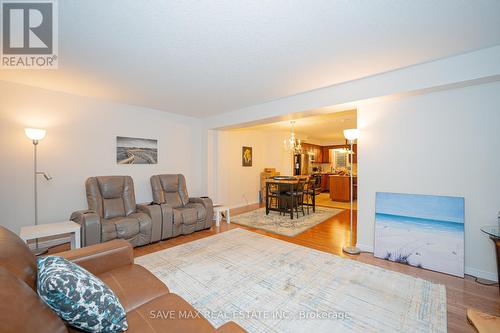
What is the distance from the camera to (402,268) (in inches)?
107

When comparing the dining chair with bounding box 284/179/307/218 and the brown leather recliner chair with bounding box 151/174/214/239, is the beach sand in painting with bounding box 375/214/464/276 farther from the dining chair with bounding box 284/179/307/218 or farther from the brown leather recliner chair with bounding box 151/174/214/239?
the brown leather recliner chair with bounding box 151/174/214/239

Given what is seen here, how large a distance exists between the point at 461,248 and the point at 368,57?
2.53m

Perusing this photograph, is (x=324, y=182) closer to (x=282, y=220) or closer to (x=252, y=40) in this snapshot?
(x=282, y=220)

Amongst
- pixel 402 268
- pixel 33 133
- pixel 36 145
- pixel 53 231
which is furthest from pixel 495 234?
pixel 36 145

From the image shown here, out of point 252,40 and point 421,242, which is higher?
point 252,40

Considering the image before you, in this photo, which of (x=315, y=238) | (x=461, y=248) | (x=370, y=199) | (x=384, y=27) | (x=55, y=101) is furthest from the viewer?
(x=315, y=238)

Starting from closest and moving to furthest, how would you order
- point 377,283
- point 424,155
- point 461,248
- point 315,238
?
1. point 377,283
2. point 461,248
3. point 424,155
4. point 315,238

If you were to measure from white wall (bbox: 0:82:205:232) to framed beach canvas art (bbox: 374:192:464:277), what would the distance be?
4.42 m

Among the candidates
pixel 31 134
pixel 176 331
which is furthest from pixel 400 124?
pixel 31 134

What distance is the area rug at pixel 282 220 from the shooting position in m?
4.26

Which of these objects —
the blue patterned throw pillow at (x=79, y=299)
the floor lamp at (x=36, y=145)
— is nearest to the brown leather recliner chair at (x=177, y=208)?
the floor lamp at (x=36, y=145)

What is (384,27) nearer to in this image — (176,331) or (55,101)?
(176,331)

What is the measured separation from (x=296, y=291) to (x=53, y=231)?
311 cm

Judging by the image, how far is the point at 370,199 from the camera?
3213 millimetres
